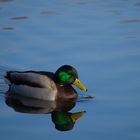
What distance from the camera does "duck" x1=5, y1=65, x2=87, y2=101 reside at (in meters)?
14.0

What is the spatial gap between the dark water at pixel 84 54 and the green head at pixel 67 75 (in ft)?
0.79

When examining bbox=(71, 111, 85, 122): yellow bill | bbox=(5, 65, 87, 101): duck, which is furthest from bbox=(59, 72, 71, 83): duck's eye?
bbox=(71, 111, 85, 122): yellow bill

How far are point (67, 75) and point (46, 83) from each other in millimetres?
444

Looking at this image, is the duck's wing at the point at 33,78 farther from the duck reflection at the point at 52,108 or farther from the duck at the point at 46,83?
the duck reflection at the point at 52,108

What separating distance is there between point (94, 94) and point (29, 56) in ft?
8.29

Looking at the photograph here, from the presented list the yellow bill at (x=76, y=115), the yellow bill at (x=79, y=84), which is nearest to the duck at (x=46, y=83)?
the yellow bill at (x=79, y=84)

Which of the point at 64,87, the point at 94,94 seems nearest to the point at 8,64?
the point at 64,87

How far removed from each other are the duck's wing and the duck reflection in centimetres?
31

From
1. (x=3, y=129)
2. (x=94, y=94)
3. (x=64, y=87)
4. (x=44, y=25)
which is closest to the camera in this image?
(x=3, y=129)

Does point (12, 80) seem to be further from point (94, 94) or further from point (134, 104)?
point (134, 104)

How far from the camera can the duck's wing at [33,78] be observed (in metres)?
14.0

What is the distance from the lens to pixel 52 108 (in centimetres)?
1335

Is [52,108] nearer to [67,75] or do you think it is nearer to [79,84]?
[79,84]

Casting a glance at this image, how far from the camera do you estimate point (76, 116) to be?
12.6 metres
